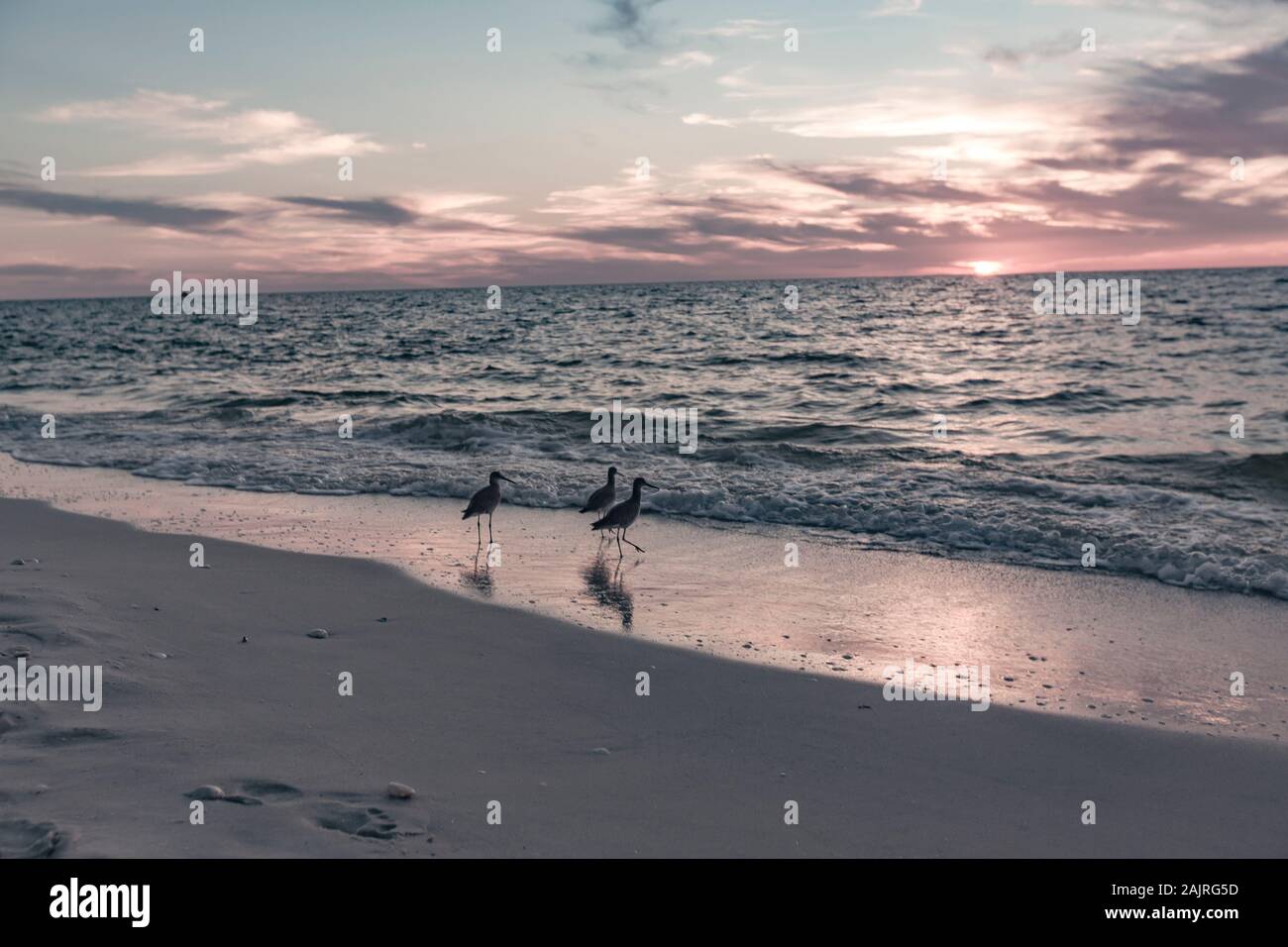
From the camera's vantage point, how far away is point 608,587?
9898 millimetres

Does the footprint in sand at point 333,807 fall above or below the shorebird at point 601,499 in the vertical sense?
below

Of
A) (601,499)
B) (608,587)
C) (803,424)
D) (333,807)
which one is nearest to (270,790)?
(333,807)

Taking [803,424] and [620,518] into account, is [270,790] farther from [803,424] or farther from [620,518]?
[803,424]

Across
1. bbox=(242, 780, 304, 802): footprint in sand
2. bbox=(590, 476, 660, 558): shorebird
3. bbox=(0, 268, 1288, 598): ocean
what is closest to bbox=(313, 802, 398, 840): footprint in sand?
bbox=(242, 780, 304, 802): footprint in sand

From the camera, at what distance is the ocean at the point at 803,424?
12992 millimetres

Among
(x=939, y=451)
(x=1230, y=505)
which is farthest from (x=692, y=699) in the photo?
(x=939, y=451)

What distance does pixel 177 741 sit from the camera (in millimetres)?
5598

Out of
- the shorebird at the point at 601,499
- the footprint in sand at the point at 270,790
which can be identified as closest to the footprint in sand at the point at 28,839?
the footprint in sand at the point at 270,790

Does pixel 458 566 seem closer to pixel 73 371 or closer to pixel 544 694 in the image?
pixel 544 694

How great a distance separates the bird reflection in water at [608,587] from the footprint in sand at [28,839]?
4805 mm

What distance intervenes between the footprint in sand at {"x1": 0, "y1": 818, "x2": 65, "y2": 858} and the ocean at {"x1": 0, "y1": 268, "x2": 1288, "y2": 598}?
9.31 metres

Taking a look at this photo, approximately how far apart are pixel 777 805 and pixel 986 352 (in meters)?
33.8

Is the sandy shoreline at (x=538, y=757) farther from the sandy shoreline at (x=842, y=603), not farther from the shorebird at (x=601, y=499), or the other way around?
the shorebird at (x=601, y=499)
